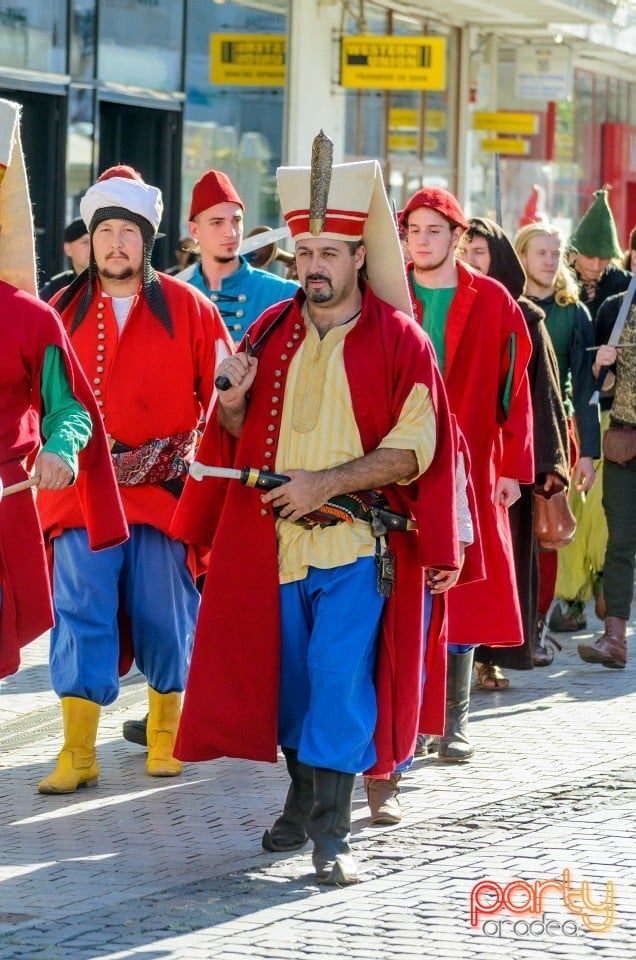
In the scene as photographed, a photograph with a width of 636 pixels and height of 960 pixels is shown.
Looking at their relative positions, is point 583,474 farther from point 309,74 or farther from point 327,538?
point 309,74

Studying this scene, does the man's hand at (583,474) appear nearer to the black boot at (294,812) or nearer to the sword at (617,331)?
the sword at (617,331)

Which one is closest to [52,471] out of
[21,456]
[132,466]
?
[21,456]

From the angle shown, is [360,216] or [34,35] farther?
[34,35]

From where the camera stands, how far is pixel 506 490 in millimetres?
7816

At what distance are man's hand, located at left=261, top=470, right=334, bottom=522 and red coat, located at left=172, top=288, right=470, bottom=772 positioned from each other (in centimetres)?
14

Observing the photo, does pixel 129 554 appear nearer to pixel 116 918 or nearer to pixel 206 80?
pixel 116 918

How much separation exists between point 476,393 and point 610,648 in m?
2.54

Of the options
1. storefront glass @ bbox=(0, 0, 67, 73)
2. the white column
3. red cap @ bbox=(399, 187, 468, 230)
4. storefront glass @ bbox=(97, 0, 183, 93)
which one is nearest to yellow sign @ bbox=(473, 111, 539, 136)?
the white column

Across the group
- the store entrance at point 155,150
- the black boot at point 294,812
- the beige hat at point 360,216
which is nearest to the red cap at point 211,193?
the beige hat at point 360,216

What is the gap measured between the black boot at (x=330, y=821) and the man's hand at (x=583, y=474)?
455cm

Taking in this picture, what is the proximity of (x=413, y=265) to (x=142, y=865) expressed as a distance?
8.83 feet

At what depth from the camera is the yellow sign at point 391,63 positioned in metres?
18.4

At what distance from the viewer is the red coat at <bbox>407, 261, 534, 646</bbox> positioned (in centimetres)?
762

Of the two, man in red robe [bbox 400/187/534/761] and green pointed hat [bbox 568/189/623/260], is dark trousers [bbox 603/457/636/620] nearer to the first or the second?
man in red robe [bbox 400/187/534/761]
